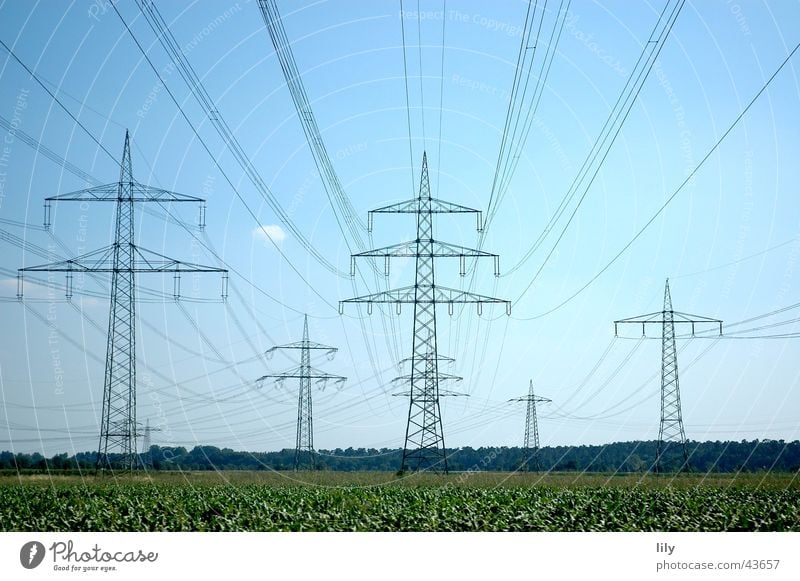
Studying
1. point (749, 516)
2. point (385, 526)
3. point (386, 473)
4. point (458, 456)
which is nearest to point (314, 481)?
point (386, 473)

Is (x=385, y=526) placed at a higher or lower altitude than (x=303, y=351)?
lower
